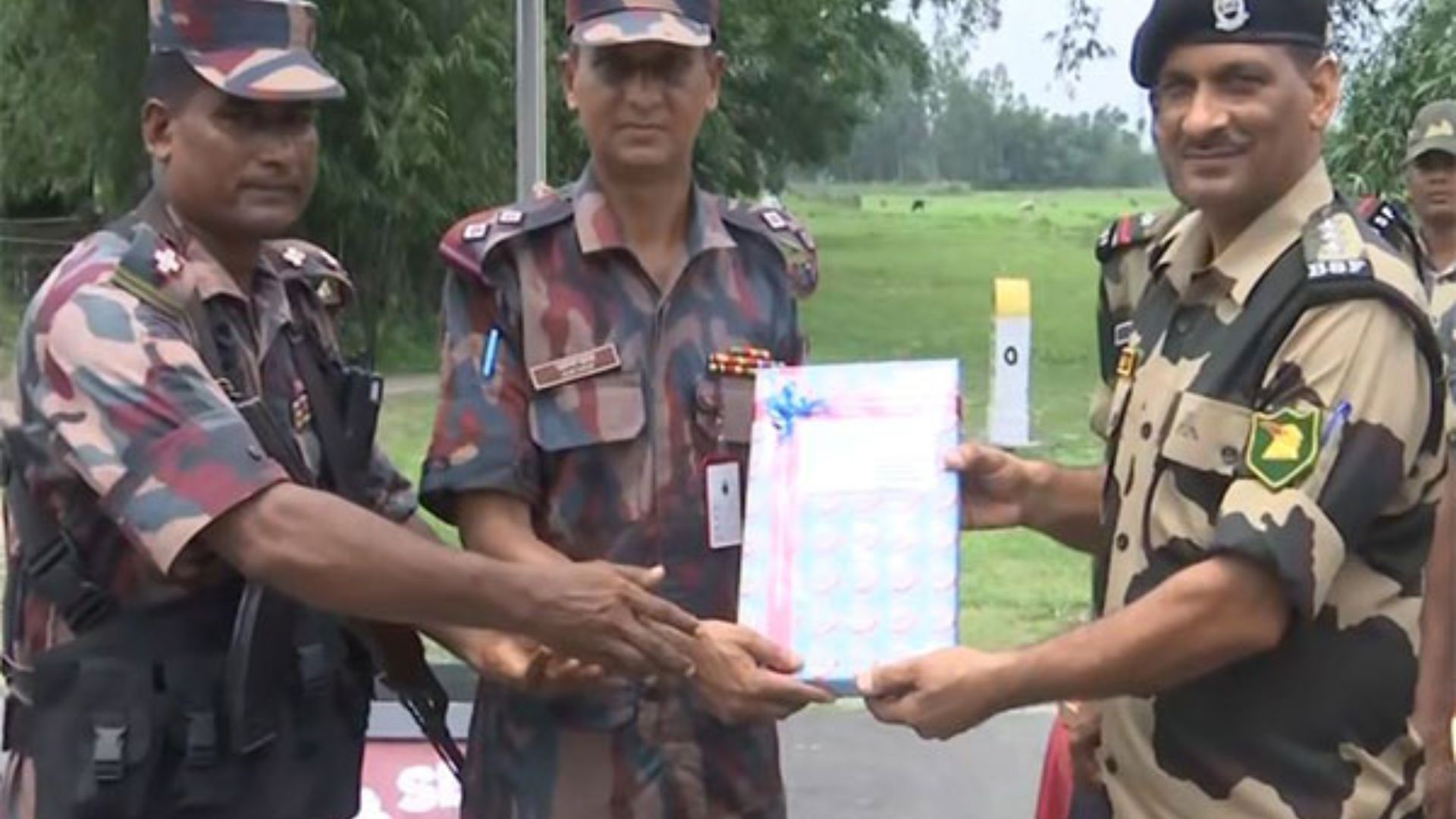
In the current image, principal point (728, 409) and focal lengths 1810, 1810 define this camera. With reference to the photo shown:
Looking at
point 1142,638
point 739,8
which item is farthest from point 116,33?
point 1142,638

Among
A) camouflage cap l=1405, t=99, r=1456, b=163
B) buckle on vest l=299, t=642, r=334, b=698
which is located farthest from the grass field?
buckle on vest l=299, t=642, r=334, b=698

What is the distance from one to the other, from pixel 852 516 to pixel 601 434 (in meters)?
0.38

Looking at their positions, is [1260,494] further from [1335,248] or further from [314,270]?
[314,270]

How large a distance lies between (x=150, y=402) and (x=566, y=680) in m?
0.68

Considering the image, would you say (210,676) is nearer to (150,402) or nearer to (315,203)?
(150,402)

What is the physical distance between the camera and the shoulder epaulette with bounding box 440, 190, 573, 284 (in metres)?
2.48

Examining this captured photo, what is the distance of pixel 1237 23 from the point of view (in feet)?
6.47

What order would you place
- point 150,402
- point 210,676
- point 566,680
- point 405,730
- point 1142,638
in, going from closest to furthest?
1. point 1142,638
2. point 150,402
3. point 210,676
4. point 566,680
5. point 405,730

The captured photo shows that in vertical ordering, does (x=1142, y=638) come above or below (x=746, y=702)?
above

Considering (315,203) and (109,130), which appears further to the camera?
(109,130)

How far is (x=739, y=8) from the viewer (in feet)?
17.4

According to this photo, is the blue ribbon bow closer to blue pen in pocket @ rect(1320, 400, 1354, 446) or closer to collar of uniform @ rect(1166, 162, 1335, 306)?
collar of uniform @ rect(1166, 162, 1335, 306)

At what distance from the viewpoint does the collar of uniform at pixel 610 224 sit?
2.48m

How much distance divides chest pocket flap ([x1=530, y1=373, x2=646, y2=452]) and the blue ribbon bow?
0.20 m
